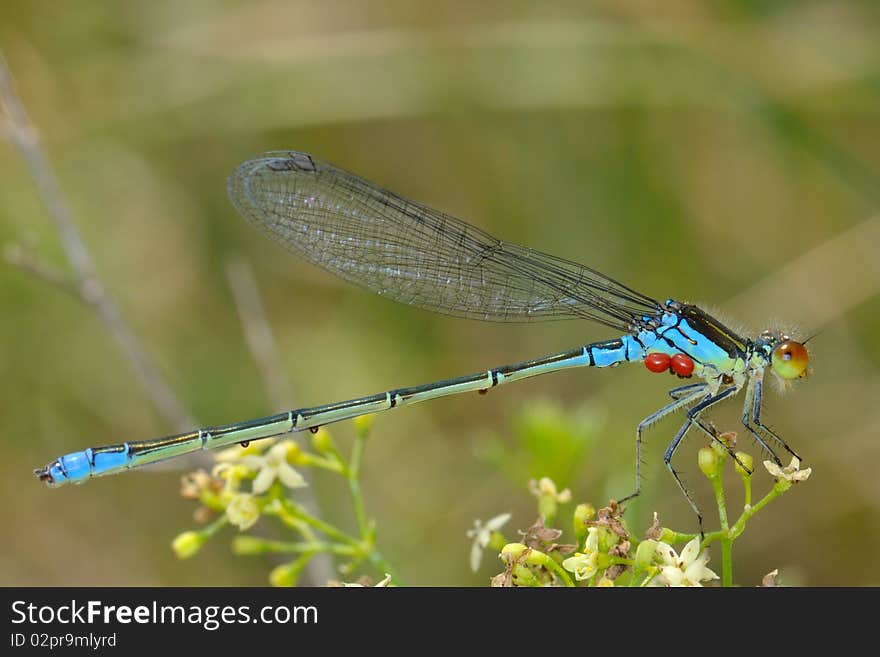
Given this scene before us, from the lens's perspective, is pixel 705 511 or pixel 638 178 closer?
pixel 705 511

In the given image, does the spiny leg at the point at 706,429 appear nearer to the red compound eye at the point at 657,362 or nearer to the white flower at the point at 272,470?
the red compound eye at the point at 657,362

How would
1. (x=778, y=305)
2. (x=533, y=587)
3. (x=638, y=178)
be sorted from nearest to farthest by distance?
1. (x=533, y=587)
2. (x=778, y=305)
3. (x=638, y=178)

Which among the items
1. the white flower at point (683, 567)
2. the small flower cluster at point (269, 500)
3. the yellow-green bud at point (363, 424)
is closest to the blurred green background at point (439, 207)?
the yellow-green bud at point (363, 424)

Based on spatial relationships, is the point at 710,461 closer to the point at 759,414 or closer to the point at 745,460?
the point at 745,460

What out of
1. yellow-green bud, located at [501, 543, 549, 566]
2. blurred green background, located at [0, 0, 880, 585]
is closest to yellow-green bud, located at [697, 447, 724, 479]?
yellow-green bud, located at [501, 543, 549, 566]

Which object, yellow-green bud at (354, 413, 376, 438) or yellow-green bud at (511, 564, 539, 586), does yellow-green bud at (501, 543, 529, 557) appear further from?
yellow-green bud at (354, 413, 376, 438)

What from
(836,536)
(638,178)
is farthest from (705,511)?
(638,178)

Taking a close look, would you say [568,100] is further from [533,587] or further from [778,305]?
[533,587]
